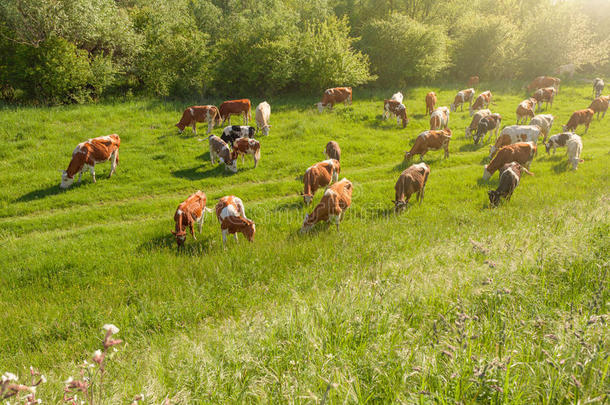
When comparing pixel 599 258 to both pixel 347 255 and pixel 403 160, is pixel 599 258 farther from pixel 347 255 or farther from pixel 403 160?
pixel 403 160

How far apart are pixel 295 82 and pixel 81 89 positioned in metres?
16.1

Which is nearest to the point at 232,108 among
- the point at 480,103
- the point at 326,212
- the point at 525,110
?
the point at 326,212

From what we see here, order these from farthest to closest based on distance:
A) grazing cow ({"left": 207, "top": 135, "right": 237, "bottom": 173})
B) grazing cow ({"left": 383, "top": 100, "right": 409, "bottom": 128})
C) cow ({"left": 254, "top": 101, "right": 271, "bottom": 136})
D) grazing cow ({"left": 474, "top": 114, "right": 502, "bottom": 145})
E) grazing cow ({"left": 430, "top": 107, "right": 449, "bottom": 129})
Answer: grazing cow ({"left": 383, "top": 100, "right": 409, "bottom": 128})
grazing cow ({"left": 430, "top": 107, "right": 449, "bottom": 129})
cow ({"left": 254, "top": 101, "right": 271, "bottom": 136})
grazing cow ({"left": 474, "top": 114, "right": 502, "bottom": 145})
grazing cow ({"left": 207, "top": 135, "right": 237, "bottom": 173})

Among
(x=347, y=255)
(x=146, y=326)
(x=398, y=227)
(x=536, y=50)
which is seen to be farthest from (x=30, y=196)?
(x=536, y=50)

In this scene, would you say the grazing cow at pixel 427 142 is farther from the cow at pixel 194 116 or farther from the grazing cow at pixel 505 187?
the cow at pixel 194 116

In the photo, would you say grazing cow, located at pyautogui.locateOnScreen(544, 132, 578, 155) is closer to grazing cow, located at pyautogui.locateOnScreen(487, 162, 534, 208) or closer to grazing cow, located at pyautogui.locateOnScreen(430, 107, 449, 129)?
grazing cow, located at pyautogui.locateOnScreen(430, 107, 449, 129)

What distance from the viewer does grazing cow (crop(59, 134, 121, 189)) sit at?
13.5 metres

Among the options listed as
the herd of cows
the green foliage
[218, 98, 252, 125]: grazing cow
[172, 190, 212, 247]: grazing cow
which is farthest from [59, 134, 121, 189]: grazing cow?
the green foliage

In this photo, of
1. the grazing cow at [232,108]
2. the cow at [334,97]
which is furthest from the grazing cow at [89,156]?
the cow at [334,97]

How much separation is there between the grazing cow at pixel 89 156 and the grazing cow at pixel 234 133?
5193 mm

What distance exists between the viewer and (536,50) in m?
36.9

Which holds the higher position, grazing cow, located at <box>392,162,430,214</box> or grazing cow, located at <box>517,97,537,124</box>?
grazing cow, located at <box>517,97,537,124</box>

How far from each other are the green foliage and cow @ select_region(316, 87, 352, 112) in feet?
28.9

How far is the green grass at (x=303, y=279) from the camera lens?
108 inches
